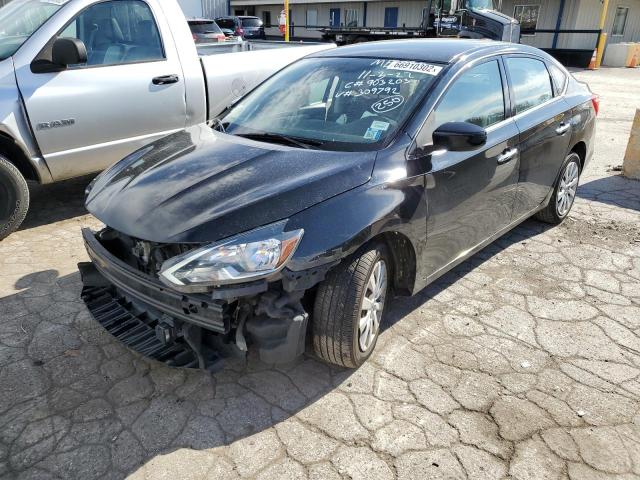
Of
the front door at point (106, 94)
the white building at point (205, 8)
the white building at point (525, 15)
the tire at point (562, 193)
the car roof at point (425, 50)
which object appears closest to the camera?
the car roof at point (425, 50)

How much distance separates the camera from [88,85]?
179 inches

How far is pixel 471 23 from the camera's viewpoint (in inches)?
713

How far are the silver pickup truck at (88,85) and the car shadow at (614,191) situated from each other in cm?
441

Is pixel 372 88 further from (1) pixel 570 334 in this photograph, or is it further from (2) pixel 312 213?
(1) pixel 570 334

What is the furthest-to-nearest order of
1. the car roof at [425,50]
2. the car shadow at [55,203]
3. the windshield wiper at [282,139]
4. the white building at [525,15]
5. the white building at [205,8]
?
the white building at [205,8] < the white building at [525,15] < the car shadow at [55,203] < the car roof at [425,50] < the windshield wiper at [282,139]

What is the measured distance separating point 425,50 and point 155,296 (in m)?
2.42

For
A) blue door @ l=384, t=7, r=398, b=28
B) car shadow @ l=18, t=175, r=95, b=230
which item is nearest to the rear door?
car shadow @ l=18, t=175, r=95, b=230

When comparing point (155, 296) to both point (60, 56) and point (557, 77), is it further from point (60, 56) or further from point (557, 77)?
point (557, 77)

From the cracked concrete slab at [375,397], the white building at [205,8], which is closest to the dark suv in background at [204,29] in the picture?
the white building at [205,8]

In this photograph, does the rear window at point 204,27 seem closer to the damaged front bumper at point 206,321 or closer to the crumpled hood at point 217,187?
the crumpled hood at point 217,187

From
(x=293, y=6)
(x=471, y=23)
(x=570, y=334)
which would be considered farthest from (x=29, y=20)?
(x=293, y=6)

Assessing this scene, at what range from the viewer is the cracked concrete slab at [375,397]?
2340mm

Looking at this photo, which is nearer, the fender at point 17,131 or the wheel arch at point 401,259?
the wheel arch at point 401,259

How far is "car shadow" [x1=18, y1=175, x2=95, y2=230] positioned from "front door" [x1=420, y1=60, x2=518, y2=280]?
372cm
